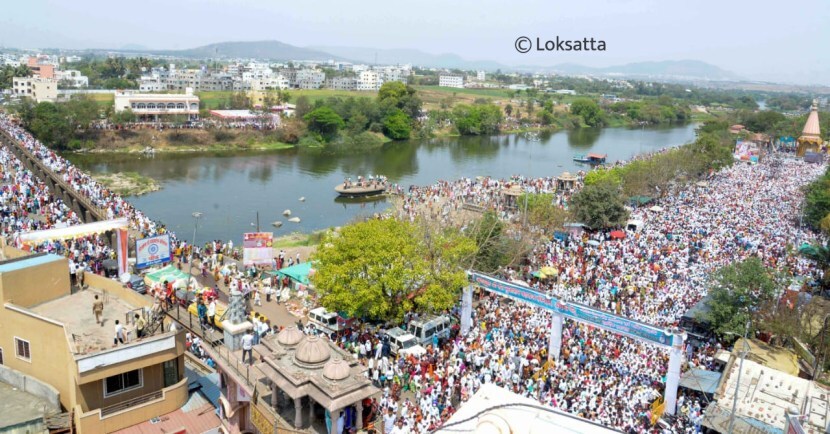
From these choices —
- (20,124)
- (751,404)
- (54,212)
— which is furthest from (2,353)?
(20,124)

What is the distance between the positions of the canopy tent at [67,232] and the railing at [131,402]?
12642 mm

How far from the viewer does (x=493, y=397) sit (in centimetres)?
812

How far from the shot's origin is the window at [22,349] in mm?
12219

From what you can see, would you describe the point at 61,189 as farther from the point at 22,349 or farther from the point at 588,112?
the point at 588,112

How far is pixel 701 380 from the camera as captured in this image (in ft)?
53.2

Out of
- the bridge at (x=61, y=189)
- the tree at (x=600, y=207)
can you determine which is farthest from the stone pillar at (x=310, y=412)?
the tree at (x=600, y=207)

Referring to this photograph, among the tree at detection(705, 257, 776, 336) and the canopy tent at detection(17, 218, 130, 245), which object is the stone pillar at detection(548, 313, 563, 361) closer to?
the tree at detection(705, 257, 776, 336)

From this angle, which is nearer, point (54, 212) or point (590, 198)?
point (54, 212)

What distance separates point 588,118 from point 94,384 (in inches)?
4487

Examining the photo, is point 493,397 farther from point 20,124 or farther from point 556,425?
point 20,124

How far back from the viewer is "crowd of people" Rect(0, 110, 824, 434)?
1538 cm

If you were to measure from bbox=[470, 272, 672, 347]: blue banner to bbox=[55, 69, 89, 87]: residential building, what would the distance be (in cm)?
11818

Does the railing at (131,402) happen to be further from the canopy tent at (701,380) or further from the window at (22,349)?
the canopy tent at (701,380)

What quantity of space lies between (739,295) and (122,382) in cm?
1698
